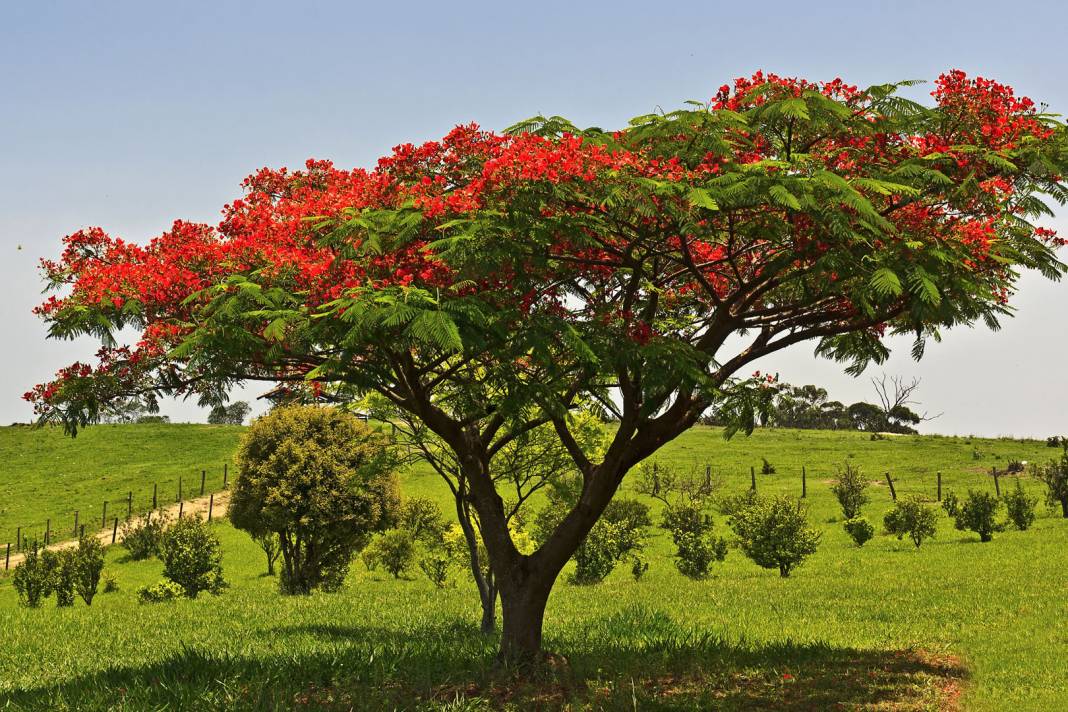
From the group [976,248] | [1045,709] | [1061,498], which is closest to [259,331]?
[976,248]

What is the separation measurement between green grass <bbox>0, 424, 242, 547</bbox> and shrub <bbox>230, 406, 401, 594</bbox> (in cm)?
3558

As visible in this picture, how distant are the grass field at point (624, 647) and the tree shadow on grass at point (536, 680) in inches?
1.6

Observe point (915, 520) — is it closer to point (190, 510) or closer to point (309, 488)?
point (309, 488)

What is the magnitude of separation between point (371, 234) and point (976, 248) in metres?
7.16

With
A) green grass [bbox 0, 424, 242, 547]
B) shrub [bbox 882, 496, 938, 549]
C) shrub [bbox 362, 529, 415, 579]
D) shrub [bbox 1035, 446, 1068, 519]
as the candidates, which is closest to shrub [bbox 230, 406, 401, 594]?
shrub [bbox 362, 529, 415, 579]

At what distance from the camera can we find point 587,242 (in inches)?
376

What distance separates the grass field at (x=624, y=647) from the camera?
1071cm

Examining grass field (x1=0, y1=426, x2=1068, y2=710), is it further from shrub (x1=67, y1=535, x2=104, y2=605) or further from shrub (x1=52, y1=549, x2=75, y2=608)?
shrub (x1=52, y1=549, x2=75, y2=608)

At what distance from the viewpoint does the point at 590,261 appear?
33.9 ft

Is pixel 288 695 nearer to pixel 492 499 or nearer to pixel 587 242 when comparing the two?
pixel 492 499

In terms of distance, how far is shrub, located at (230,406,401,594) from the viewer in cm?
3102

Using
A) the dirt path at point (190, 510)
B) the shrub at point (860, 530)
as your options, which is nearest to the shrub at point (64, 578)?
the dirt path at point (190, 510)

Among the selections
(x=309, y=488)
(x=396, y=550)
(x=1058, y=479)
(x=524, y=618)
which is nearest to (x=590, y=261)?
(x=524, y=618)

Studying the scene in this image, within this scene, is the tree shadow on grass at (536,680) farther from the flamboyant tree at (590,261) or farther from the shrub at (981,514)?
the shrub at (981,514)
